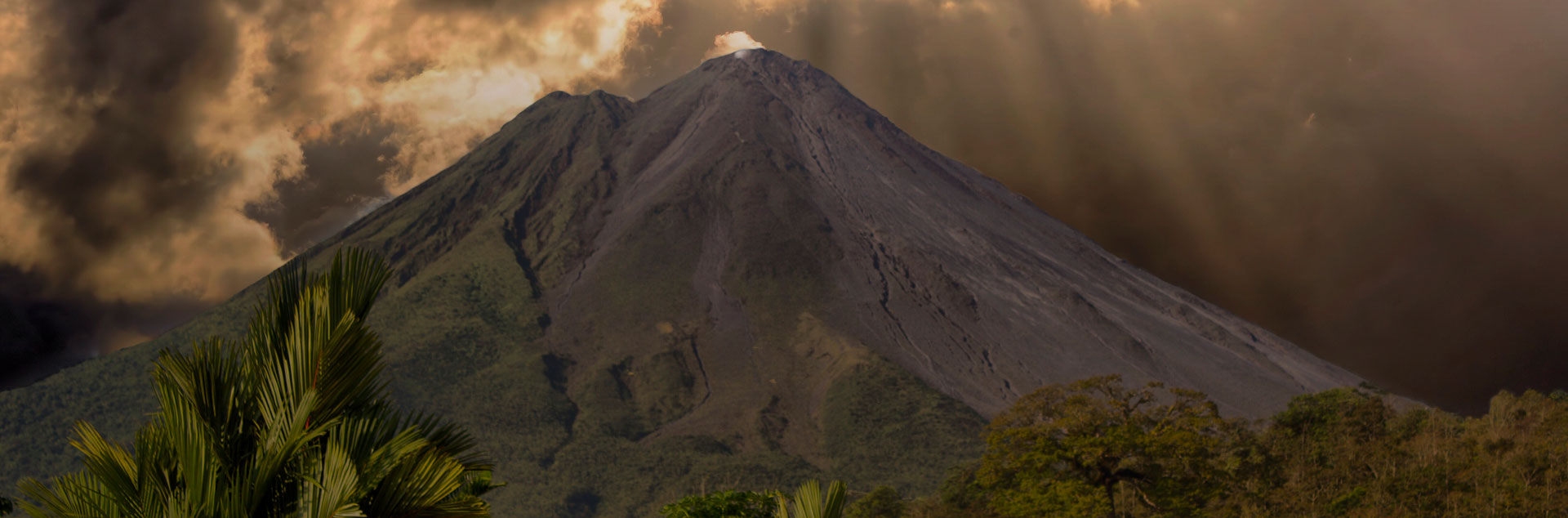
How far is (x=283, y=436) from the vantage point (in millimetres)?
3822

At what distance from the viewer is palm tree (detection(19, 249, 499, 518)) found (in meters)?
3.72

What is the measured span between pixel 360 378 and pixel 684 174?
169 metres

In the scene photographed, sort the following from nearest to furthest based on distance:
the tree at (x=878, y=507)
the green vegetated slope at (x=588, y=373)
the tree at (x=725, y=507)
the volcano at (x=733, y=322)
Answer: the tree at (x=725, y=507), the tree at (x=878, y=507), the green vegetated slope at (x=588, y=373), the volcano at (x=733, y=322)

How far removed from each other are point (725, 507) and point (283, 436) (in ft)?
13.6

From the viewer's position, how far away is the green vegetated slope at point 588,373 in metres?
121

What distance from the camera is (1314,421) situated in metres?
45.1

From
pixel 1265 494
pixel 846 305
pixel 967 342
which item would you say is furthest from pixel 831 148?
pixel 1265 494

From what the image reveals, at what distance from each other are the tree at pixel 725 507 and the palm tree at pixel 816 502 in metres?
2.87

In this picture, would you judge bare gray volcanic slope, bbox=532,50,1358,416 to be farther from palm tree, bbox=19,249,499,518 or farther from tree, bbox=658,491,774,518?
palm tree, bbox=19,249,499,518

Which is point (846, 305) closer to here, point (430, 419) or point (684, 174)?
point (684, 174)

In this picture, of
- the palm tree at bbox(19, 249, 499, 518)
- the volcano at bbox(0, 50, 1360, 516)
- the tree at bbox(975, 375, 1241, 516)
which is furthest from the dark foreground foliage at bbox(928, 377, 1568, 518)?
the volcano at bbox(0, 50, 1360, 516)

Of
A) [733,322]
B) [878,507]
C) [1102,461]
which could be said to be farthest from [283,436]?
[733,322]

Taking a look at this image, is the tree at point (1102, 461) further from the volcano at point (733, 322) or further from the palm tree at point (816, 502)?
the volcano at point (733, 322)

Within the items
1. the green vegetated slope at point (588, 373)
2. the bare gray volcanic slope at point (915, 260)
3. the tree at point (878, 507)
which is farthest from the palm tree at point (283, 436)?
the bare gray volcanic slope at point (915, 260)
